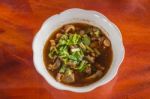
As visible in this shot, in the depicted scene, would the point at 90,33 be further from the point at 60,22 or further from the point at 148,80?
the point at 148,80

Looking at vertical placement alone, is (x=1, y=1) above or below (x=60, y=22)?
above

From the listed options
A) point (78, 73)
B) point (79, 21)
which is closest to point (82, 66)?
point (78, 73)

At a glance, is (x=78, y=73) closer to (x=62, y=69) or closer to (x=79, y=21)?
(x=62, y=69)

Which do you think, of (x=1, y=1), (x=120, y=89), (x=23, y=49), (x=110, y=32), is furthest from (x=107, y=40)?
(x=1, y=1)
